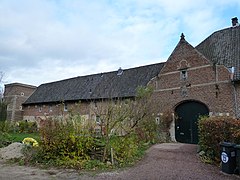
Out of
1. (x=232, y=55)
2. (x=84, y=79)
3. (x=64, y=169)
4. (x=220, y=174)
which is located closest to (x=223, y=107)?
(x=232, y=55)

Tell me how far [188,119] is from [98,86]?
45.0 feet

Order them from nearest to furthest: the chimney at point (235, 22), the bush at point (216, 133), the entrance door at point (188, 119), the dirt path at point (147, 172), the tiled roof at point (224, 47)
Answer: the dirt path at point (147, 172), the bush at point (216, 133), the entrance door at point (188, 119), the tiled roof at point (224, 47), the chimney at point (235, 22)

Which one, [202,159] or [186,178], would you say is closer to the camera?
[186,178]

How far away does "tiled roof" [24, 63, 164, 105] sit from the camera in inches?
911

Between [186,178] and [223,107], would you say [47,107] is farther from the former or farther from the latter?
[186,178]

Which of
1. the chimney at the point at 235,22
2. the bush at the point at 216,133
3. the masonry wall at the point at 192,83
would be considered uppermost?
the chimney at the point at 235,22

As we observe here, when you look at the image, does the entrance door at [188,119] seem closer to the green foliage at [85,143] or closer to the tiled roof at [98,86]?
the tiled roof at [98,86]

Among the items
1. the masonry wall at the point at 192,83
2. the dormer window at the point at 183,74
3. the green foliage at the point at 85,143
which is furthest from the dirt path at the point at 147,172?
the dormer window at the point at 183,74

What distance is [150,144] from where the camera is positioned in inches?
575

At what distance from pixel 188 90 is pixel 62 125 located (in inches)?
439

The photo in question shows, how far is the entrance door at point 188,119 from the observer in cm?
1622

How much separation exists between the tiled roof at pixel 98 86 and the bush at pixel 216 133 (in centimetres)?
1136

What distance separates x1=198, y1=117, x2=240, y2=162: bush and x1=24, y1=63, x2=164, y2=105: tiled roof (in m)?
11.4

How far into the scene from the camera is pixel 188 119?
1675 centimetres
